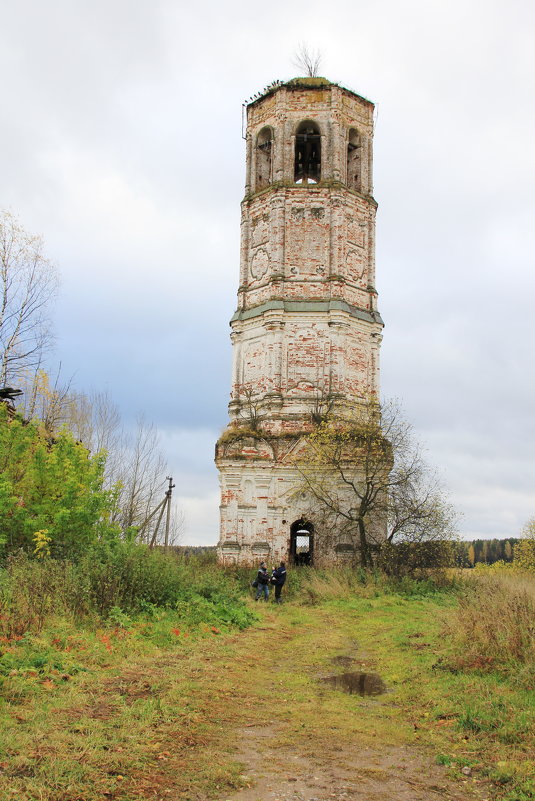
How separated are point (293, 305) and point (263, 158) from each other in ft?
24.0

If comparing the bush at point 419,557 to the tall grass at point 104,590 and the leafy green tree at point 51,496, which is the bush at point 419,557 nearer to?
the tall grass at point 104,590

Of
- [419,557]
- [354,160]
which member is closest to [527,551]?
[419,557]

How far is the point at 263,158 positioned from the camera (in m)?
27.8

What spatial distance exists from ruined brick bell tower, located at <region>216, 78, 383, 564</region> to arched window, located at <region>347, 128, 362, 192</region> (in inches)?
1.9

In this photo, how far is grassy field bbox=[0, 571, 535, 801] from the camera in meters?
4.78

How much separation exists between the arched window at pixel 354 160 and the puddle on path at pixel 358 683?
2204 cm

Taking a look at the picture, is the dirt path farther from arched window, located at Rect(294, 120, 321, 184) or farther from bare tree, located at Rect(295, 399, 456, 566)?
arched window, located at Rect(294, 120, 321, 184)

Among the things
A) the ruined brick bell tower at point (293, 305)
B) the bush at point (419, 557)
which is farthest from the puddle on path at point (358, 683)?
the ruined brick bell tower at point (293, 305)

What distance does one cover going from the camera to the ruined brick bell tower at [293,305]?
23.0 metres

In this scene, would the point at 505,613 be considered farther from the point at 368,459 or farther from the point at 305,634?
the point at 368,459

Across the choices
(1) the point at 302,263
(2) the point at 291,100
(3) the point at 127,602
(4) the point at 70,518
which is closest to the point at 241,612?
(3) the point at 127,602

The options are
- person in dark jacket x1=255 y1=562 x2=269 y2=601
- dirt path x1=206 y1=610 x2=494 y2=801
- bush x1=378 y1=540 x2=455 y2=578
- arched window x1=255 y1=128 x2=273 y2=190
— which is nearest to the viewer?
dirt path x1=206 y1=610 x2=494 y2=801

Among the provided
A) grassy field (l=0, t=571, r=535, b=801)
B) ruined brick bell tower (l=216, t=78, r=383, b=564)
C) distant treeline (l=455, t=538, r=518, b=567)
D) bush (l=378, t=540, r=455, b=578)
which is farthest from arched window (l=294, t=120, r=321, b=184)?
distant treeline (l=455, t=538, r=518, b=567)

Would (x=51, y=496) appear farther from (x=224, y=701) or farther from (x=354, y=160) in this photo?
(x=354, y=160)
